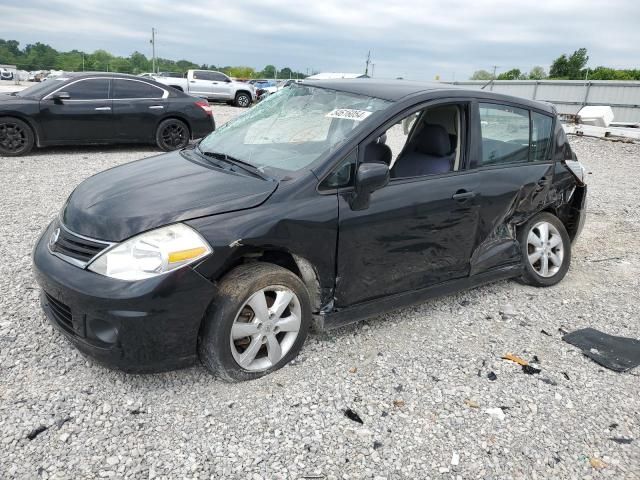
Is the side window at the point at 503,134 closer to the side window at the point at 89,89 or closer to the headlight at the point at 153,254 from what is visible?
the headlight at the point at 153,254

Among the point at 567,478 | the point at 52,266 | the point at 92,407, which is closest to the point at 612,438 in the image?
the point at 567,478

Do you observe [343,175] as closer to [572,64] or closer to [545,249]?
[545,249]

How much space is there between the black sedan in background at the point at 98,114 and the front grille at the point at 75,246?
7.31 metres

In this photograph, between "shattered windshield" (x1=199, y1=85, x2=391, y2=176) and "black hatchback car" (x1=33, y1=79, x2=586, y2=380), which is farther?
"shattered windshield" (x1=199, y1=85, x2=391, y2=176)

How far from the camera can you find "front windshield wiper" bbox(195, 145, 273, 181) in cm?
317

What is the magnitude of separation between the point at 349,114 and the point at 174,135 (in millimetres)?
7935

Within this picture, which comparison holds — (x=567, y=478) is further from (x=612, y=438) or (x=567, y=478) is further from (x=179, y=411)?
(x=179, y=411)

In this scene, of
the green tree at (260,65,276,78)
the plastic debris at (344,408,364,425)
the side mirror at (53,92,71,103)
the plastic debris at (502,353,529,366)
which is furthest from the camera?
the green tree at (260,65,276,78)

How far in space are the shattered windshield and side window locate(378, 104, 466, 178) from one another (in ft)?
1.20

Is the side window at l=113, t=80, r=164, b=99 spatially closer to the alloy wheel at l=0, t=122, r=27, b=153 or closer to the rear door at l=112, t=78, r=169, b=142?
the rear door at l=112, t=78, r=169, b=142

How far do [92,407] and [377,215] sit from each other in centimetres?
191

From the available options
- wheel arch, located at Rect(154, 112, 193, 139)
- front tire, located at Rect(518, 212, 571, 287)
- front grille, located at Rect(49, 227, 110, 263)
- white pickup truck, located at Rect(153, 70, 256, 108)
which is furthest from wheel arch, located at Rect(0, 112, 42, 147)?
white pickup truck, located at Rect(153, 70, 256, 108)

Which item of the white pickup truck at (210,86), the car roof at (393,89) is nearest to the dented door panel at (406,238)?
the car roof at (393,89)

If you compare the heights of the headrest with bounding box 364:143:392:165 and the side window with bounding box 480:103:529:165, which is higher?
the side window with bounding box 480:103:529:165
